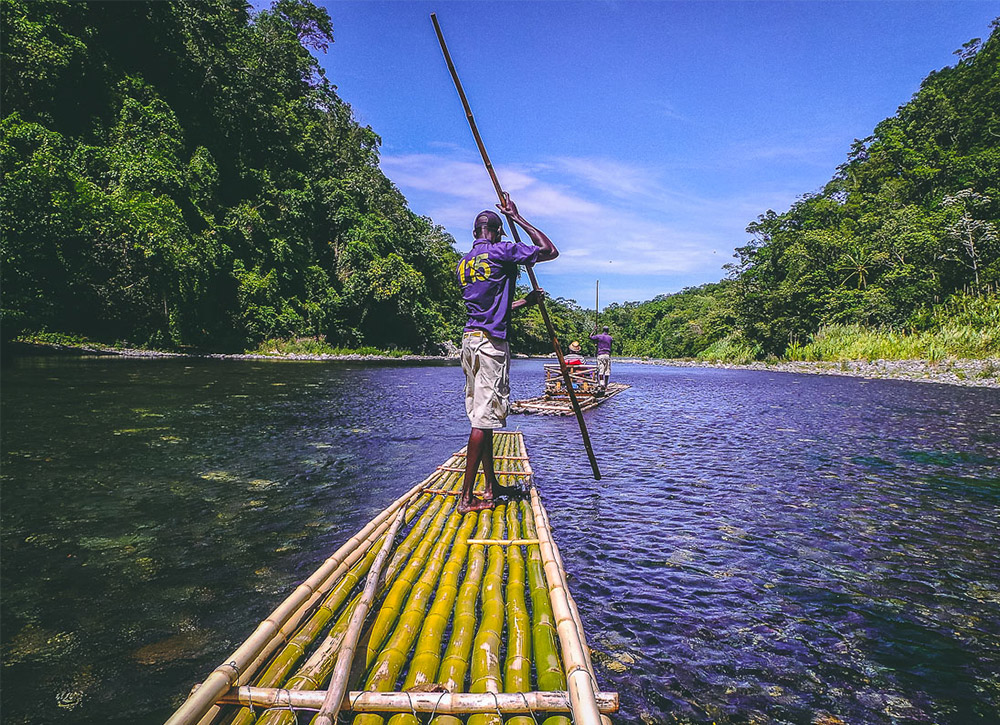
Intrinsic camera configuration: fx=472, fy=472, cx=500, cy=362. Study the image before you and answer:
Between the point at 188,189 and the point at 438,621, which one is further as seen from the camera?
the point at 188,189

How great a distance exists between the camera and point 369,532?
443 cm

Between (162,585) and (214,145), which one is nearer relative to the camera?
(162,585)

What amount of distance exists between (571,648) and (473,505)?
3.05m

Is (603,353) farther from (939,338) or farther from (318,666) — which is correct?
(939,338)

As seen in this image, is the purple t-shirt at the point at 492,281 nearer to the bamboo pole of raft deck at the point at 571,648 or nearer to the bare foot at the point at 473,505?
the bare foot at the point at 473,505

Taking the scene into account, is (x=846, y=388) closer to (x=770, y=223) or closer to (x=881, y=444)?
(x=881, y=444)

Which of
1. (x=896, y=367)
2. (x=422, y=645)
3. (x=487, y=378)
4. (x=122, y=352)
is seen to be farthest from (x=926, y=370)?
(x=122, y=352)

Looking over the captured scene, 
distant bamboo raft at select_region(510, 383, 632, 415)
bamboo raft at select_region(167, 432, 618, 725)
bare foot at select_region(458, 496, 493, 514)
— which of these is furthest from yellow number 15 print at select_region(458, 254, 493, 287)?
distant bamboo raft at select_region(510, 383, 632, 415)

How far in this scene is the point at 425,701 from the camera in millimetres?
2273

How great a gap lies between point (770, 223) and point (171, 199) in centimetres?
7930

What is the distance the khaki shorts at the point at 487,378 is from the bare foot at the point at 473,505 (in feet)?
2.91

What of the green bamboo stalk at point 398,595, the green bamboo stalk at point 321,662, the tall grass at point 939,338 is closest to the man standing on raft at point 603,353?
the green bamboo stalk at point 398,595

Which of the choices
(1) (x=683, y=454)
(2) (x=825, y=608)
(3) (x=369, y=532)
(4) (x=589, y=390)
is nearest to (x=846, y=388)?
(4) (x=589, y=390)

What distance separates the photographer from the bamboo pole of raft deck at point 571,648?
1933 mm
